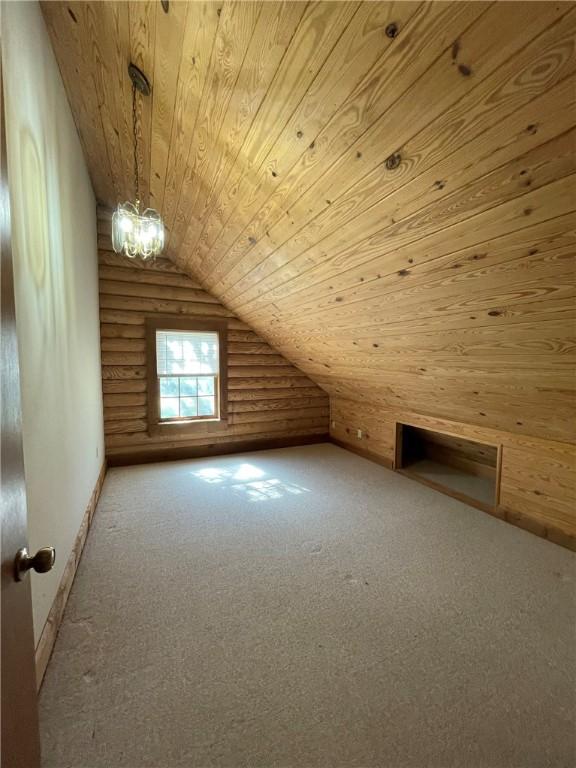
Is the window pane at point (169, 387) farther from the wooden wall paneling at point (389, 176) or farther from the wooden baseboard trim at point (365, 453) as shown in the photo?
the wooden baseboard trim at point (365, 453)

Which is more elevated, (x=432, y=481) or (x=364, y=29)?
(x=364, y=29)

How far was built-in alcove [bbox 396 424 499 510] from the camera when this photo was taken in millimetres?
3416

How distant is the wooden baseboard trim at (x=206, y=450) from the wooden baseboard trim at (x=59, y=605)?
1.48 m

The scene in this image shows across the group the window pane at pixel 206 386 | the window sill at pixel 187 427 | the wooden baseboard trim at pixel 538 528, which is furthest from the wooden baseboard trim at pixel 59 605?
the wooden baseboard trim at pixel 538 528

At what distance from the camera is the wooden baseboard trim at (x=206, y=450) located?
13.5 ft

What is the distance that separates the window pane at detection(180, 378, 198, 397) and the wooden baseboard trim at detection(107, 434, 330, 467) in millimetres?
733

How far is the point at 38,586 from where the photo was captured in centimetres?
139

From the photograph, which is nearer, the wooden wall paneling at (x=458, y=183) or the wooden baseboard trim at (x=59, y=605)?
the wooden wall paneling at (x=458, y=183)

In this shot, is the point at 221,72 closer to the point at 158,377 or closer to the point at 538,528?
the point at 158,377

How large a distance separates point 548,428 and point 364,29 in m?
2.67

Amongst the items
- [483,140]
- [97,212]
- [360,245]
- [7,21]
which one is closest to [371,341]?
[360,245]

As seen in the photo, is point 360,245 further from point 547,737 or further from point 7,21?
point 547,737

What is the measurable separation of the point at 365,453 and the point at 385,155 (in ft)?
12.3

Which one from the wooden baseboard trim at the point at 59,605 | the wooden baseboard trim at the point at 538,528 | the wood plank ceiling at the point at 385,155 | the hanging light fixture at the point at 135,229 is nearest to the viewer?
the wood plank ceiling at the point at 385,155
